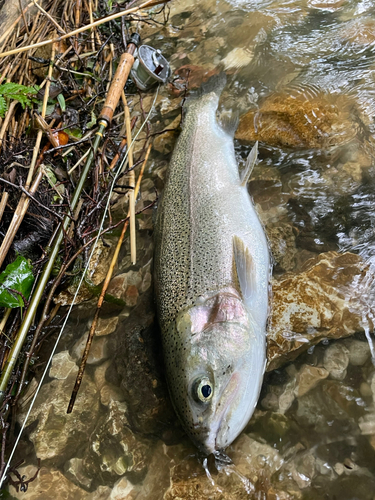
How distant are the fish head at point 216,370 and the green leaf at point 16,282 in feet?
4.26

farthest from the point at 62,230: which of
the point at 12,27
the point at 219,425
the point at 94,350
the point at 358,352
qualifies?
the point at 12,27

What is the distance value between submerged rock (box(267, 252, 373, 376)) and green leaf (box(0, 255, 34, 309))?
192 cm

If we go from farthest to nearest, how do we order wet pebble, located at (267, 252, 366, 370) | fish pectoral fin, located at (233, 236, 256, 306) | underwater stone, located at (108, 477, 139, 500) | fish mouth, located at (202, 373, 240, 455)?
fish pectoral fin, located at (233, 236, 256, 306) < wet pebble, located at (267, 252, 366, 370) < underwater stone, located at (108, 477, 139, 500) < fish mouth, located at (202, 373, 240, 455)

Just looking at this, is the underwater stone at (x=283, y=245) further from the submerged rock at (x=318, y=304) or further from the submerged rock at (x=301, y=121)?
the submerged rock at (x=301, y=121)

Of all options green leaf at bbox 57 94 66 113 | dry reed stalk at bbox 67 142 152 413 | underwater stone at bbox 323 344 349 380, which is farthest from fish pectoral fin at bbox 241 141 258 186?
green leaf at bbox 57 94 66 113

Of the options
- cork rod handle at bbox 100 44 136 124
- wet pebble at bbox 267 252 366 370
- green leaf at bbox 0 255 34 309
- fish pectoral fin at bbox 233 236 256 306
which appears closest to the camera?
wet pebble at bbox 267 252 366 370

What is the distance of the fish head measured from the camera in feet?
6.44

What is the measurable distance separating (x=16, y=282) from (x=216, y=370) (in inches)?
67.1

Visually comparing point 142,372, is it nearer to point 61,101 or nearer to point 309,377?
point 309,377

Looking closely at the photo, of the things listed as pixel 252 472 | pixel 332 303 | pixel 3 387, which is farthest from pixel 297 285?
pixel 3 387

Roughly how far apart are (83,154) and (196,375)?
2810 mm

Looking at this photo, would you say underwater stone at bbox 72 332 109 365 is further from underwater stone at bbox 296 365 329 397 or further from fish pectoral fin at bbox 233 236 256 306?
underwater stone at bbox 296 365 329 397

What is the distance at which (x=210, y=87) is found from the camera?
4020 millimetres

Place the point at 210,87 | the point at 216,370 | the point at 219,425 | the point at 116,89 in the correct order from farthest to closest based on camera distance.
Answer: the point at 210,87
the point at 116,89
the point at 216,370
the point at 219,425
